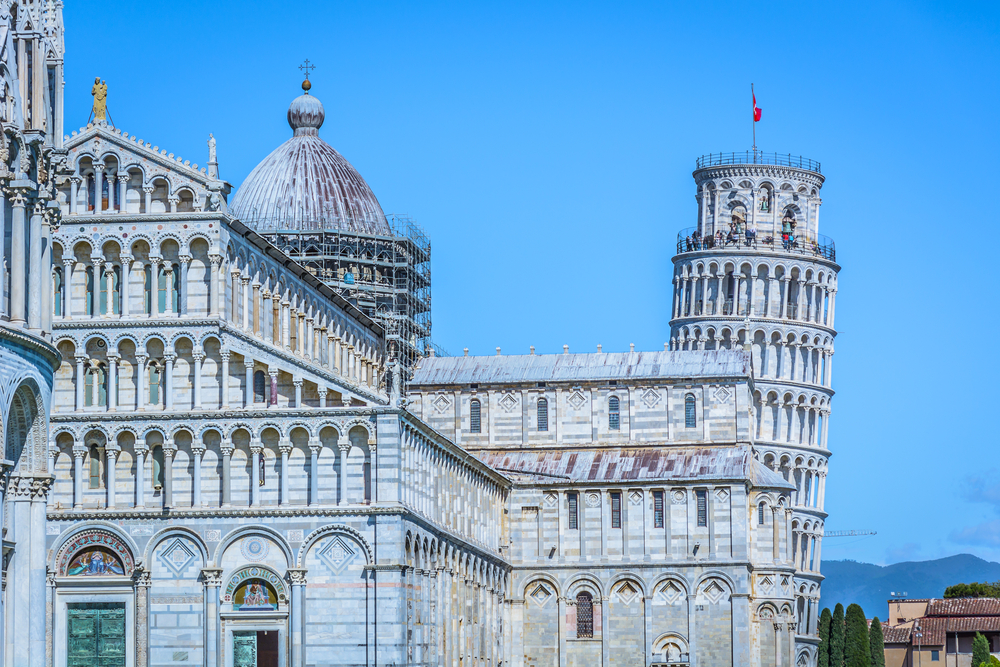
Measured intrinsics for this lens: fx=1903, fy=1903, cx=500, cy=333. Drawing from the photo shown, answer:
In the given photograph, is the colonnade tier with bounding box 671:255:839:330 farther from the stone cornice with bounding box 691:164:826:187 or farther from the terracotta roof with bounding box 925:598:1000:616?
the terracotta roof with bounding box 925:598:1000:616

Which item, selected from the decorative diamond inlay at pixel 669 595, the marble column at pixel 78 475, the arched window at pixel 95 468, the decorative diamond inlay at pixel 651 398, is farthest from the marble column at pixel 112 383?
the decorative diamond inlay at pixel 651 398

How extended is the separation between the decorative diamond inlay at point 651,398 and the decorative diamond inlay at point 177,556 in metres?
33.6

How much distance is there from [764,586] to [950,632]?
210 ft

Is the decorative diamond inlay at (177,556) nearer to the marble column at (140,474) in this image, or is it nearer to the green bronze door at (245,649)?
the marble column at (140,474)

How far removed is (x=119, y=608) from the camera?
71.6 m

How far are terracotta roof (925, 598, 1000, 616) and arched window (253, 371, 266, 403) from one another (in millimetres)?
97742

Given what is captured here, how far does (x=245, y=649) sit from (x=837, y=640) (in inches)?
2537

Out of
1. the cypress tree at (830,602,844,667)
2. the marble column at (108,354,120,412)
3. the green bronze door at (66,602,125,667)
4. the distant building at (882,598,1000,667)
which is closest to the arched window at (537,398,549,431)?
the marble column at (108,354,120,412)

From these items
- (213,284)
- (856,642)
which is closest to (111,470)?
(213,284)

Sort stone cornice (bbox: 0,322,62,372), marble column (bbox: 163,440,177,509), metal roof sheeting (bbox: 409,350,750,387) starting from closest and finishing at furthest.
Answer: stone cornice (bbox: 0,322,62,372) → marble column (bbox: 163,440,177,509) → metal roof sheeting (bbox: 409,350,750,387)

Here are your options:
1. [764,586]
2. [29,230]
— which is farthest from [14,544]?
[764,586]

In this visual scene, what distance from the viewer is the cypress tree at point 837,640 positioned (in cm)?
12644

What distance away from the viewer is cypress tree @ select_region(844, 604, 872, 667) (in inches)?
4970

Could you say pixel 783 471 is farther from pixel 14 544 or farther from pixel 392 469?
pixel 14 544
